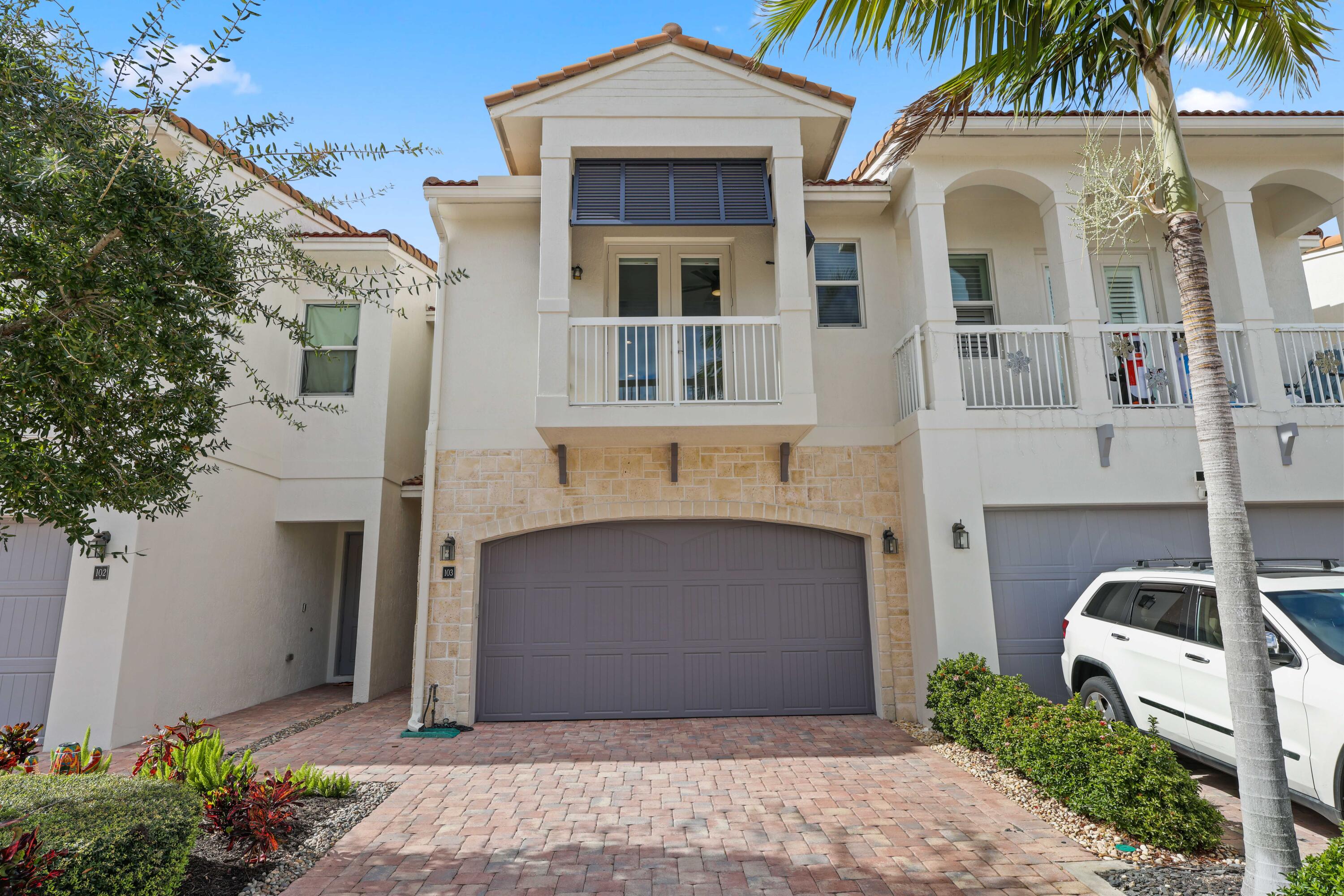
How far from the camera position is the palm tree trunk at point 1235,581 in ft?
12.8

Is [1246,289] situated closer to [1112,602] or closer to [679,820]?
[1112,602]

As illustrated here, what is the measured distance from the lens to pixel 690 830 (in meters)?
5.36

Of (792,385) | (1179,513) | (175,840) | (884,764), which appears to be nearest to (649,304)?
(792,385)

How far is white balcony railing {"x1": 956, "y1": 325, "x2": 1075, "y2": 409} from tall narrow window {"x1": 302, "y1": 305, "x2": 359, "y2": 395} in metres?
8.76

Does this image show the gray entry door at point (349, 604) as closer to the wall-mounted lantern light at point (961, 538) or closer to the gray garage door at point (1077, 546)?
the wall-mounted lantern light at point (961, 538)

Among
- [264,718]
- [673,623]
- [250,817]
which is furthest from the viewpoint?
[264,718]

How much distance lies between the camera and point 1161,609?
6.21 meters

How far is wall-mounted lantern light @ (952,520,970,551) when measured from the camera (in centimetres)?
818

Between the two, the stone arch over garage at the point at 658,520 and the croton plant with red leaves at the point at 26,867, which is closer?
the croton plant with red leaves at the point at 26,867

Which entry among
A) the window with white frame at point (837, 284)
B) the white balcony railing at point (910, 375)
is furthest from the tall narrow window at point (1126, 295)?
the window with white frame at point (837, 284)

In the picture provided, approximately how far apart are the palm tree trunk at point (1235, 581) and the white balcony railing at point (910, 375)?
4.04 metres

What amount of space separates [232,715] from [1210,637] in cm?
1084

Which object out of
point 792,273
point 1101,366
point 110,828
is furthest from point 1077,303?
point 110,828

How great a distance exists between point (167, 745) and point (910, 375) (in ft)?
27.4
